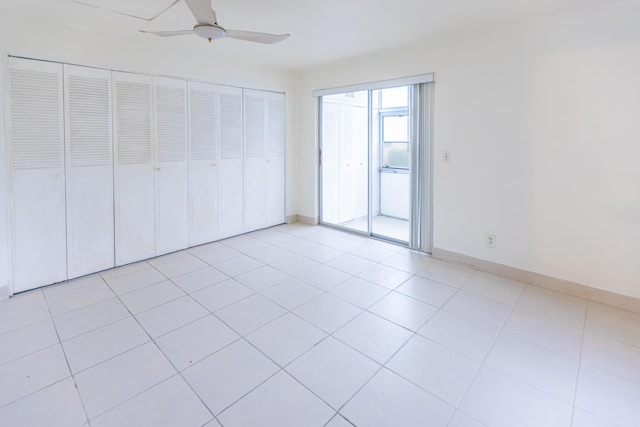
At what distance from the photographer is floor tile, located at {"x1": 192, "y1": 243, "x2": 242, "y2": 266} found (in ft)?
12.6

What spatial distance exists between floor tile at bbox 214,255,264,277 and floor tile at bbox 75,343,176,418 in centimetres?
134

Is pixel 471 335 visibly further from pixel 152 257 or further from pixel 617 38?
pixel 152 257

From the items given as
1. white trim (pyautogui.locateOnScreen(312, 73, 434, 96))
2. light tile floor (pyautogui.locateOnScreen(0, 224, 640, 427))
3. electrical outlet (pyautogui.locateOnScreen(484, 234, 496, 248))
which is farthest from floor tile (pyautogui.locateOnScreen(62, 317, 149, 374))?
white trim (pyautogui.locateOnScreen(312, 73, 434, 96))

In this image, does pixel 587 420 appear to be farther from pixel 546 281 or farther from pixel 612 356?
pixel 546 281

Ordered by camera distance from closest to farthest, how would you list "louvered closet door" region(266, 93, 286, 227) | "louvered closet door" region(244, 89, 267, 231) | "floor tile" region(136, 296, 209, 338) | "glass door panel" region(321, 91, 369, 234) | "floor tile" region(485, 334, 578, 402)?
1. "floor tile" region(485, 334, 578, 402)
2. "floor tile" region(136, 296, 209, 338)
3. "louvered closet door" region(244, 89, 267, 231)
4. "louvered closet door" region(266, 93, 286, 227)
5. "glass door panel" region(321, 91, 369, 234)

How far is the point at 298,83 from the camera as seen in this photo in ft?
17.2

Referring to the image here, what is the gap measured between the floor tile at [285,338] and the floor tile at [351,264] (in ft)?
3.66

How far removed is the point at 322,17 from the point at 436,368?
2886 millimetres

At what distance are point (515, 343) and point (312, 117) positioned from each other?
3.95m

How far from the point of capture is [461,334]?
2.36 meters

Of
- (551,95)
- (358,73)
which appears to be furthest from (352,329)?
(358,73)

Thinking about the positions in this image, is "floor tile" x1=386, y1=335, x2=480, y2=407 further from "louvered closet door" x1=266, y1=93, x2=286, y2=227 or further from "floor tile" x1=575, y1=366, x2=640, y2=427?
"louvered closet door" x1=266, y1=93, x2=286, y2=227

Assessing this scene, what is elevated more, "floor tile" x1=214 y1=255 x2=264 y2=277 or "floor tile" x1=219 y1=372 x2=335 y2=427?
"floor tile" x1=214 y1=255 x2=264 y2=277

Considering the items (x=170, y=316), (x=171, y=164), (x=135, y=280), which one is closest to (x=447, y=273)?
(x=170, y=316)
